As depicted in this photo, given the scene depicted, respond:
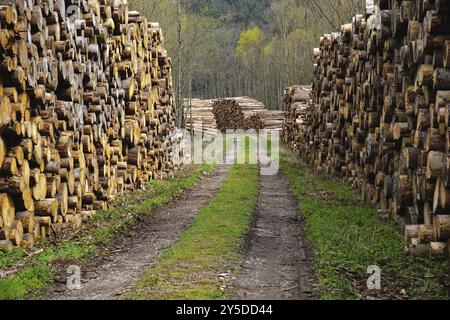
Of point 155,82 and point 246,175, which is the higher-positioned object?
point 155,82

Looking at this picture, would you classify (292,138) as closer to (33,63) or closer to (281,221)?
(281,221)

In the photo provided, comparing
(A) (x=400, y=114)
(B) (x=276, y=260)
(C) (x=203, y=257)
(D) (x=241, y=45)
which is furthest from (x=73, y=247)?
(D) (x=241, y=45)

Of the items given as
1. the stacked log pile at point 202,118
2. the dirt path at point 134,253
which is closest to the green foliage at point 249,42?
the stacked log pile at point 202,118

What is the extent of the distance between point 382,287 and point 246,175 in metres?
12.5

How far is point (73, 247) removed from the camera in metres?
8.85

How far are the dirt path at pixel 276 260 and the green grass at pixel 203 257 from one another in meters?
0.20

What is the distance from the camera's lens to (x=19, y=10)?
8633 millimetres

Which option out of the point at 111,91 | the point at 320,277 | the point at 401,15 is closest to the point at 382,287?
the point at 320,277

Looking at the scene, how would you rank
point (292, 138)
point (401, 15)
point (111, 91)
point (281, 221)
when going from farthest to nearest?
point (292, 138), point (111, 91), point (281, 221), point (401, 15)

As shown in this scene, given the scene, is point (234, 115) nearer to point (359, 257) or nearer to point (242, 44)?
point (242, 44)

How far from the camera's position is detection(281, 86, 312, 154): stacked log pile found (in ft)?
83.9

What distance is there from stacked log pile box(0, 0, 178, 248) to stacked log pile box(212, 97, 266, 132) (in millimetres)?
25364

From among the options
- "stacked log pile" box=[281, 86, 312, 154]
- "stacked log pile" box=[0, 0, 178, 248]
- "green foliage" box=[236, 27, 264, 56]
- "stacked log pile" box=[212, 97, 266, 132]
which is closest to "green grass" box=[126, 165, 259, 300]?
"stacked log pile" box=[0, 0, 178, 248]

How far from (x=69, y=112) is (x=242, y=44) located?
59.2 metres
